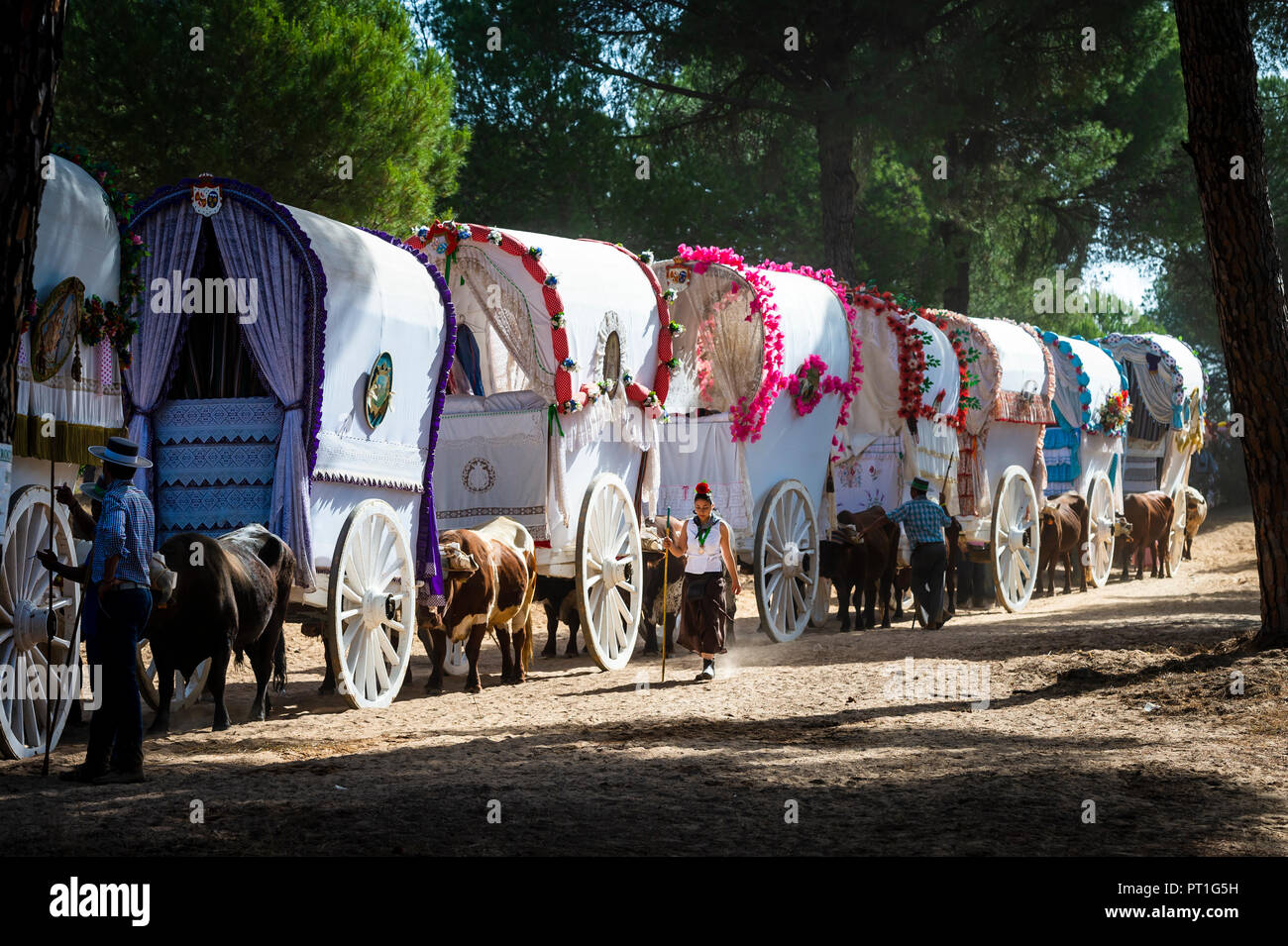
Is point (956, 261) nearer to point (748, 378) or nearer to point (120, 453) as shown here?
point (748, 378)

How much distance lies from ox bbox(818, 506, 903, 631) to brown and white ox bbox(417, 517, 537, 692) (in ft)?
15.7

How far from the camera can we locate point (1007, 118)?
25047mm

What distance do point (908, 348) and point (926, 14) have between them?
27.9 ft

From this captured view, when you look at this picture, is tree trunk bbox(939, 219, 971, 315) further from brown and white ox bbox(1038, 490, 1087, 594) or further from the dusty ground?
the dusty ground

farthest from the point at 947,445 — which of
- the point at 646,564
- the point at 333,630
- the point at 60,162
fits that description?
the point at 60,162

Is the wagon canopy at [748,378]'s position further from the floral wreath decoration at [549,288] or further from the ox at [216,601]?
the ox at [216,601]

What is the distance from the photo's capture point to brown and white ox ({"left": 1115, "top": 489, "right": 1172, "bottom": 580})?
22.3 meters

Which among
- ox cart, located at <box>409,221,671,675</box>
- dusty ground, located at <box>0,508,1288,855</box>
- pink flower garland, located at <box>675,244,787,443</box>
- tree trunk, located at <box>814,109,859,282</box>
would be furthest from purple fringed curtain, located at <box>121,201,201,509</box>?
tree trunk, located at <box>814,109,859,282</box>

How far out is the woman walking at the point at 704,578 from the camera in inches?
444

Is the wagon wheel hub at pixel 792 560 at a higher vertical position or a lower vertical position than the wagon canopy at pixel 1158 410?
lower

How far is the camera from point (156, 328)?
916cm

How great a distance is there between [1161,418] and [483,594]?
1638 centimetres

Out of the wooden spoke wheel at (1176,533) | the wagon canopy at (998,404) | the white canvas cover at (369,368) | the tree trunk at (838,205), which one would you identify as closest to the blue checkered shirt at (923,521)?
the wagon canopy at (998,404)

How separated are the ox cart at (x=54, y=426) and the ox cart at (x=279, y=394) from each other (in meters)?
0.73
